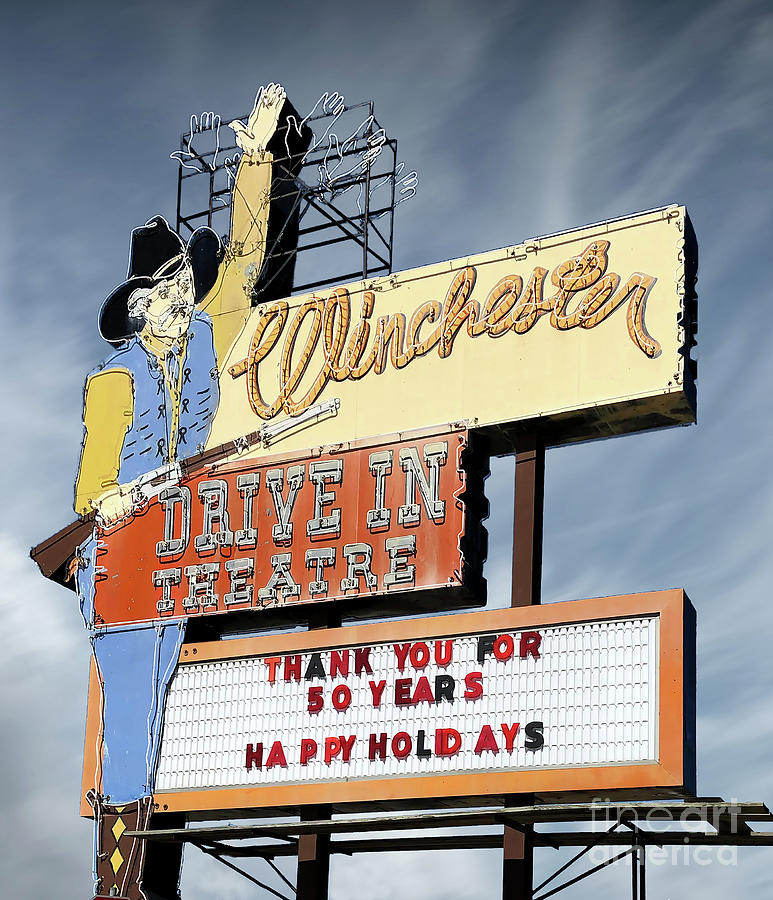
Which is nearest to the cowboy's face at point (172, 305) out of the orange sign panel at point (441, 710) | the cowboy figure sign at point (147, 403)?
the cowboy figure sign at point (147, 403)

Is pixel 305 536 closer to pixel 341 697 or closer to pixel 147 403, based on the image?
pixel 341 697

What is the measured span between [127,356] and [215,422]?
2.30m

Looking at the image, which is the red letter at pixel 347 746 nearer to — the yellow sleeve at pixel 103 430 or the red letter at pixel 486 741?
the red letter at pixel 486 741

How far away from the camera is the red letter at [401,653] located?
66.5ft

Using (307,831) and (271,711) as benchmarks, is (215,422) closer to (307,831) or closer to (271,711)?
(271,711)

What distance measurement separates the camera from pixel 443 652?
2006cm

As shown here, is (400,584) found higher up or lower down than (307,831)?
higher up

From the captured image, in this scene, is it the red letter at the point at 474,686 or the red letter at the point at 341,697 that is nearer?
the red letter at the point at 474,686

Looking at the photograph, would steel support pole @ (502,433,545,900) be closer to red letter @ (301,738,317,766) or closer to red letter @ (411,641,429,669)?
red letter @ (411,641,429,669)

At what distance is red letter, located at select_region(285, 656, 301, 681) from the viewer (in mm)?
20969

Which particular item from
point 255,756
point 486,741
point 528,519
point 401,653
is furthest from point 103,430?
point 486,741

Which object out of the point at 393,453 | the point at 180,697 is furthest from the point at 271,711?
the point at 393,453

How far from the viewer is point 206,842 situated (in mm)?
21375

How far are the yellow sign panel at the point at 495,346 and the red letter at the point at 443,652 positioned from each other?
268cm
